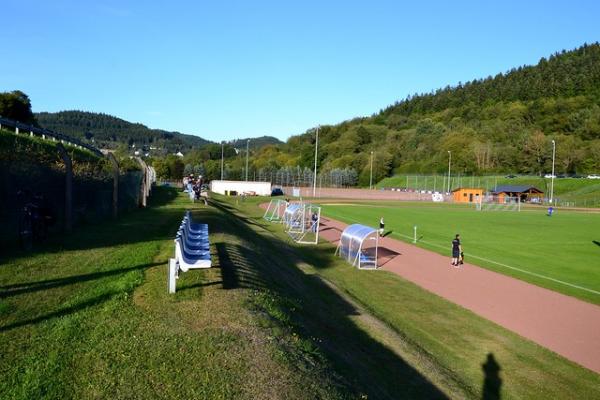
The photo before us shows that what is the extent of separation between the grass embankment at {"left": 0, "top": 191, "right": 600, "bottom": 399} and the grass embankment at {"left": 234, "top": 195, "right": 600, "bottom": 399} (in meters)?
0.05

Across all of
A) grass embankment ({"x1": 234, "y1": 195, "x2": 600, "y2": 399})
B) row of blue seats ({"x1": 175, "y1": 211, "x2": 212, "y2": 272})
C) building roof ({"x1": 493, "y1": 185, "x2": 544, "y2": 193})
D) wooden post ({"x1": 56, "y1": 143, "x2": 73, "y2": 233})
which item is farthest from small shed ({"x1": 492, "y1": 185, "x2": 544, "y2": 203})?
row of blue seats ({"x1": 175, "y1": 211, "x2": 212, "y2": 272})

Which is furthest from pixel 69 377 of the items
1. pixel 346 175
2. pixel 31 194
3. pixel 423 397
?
pixel 346 175

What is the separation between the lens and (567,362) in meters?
12.5

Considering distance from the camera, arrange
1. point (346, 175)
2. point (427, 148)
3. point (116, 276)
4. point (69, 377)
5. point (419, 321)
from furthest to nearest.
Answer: point (427, 148)
point (346, 175)
point (419, 321)
point (116, 276)
point (69, 377)

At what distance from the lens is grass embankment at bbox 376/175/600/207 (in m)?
96.9

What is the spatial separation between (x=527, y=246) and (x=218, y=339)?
99.1ft

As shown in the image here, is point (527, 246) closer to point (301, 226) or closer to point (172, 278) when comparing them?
point (301, 226)

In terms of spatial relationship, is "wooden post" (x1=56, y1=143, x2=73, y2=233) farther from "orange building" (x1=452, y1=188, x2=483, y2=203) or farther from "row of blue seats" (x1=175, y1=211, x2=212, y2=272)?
"orange building" (x1=452, y1=188, x2=483, y2=203)

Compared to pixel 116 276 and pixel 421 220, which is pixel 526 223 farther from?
pixel 116 276

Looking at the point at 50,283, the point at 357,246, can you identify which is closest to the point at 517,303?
the point at 357,246

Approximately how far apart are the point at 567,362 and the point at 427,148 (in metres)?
156

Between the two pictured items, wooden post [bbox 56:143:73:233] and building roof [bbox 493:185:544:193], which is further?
building roof [bbox 493:185:544:193]

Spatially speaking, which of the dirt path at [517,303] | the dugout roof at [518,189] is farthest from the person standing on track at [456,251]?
the dugout roof at [518,189]

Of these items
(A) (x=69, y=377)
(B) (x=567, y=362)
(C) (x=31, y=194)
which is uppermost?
(C) (x=31, y=194)
